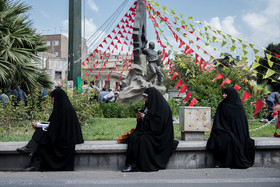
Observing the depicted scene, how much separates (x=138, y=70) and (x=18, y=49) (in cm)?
620

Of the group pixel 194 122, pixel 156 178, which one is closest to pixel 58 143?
pixel 156 178

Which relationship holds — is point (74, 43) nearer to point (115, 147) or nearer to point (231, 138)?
point (115, 147)

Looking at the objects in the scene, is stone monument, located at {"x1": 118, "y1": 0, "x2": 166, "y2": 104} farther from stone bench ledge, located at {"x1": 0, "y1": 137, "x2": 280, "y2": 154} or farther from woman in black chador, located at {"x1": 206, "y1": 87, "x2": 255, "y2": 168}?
stone bench ledge, located at {"x1": 0, "y1": 137, "x2": 280, "y2": 154}

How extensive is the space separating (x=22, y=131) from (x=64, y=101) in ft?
12.7

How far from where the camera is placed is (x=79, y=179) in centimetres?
480

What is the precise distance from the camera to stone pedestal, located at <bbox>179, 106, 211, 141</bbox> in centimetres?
605

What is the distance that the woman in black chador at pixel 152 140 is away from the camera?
5.30 metres

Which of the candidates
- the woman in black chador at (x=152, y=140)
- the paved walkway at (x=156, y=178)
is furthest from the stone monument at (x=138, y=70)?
the paved walkway at (x=156, y=178)

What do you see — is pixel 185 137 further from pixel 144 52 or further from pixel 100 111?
pixel 144 52

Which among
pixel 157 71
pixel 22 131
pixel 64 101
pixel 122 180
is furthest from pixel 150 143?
pixel 157 71

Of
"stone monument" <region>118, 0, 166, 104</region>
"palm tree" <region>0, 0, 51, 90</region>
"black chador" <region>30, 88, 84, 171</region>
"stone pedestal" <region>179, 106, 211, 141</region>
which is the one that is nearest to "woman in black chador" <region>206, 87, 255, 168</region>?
"stone pedestal" <region>179, 106, 211, 141</region>

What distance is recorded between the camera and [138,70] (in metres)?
15.0

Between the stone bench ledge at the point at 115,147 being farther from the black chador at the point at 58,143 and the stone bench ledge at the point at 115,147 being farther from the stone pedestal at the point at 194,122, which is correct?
the stone pedestal at the point at 194,122

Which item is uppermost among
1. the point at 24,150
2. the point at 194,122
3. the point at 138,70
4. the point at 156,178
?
the point at 138,70
